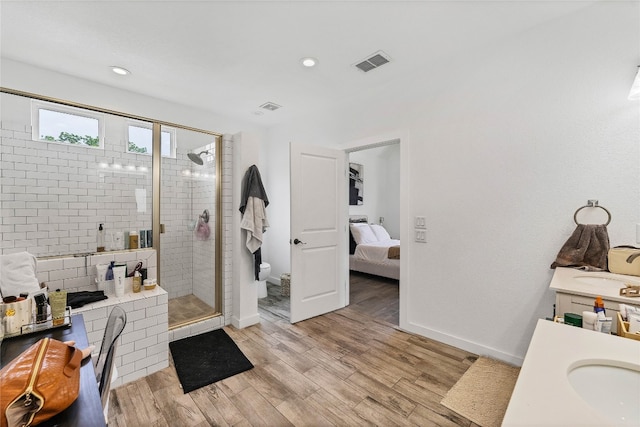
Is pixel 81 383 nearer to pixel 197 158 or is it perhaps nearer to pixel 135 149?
pixel 135 149

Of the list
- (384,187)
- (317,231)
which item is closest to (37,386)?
(317,231)

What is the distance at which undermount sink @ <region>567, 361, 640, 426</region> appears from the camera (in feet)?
2.41

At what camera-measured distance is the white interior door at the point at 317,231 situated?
3047 mm

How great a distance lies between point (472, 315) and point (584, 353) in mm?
1692

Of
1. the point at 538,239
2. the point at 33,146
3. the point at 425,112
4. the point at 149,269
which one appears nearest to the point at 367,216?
the point at 425,112

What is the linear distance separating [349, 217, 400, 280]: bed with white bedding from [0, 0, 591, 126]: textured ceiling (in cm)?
255

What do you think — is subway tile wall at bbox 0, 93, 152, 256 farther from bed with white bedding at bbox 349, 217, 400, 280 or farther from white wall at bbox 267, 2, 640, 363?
bed with white bedding at bbox 349, 217, 400, 280

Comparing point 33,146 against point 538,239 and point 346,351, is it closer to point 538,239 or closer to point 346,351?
point 346,351

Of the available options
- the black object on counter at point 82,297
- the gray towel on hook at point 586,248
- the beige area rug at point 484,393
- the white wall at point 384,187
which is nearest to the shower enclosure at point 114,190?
the black object on counter at point 82,297

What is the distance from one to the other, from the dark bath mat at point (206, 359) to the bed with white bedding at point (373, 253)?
2.79m

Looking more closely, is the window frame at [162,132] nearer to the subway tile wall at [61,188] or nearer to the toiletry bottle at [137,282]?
the subway tile wall at [61,188]

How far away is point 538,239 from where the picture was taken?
2.08 meters

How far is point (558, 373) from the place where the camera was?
0.75m

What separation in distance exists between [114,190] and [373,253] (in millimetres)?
3743
